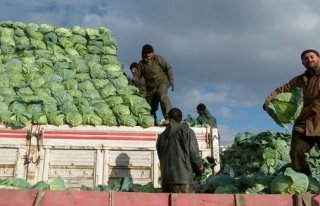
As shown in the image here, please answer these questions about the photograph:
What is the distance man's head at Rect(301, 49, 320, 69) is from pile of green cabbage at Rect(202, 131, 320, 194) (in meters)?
1.02

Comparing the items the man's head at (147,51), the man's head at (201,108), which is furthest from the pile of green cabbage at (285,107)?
the man's head at (201,108)

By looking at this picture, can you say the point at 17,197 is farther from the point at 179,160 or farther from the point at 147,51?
the point at 147,51

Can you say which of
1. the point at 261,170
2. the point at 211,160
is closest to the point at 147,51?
the point at 211,160

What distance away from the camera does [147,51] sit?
7.25 m

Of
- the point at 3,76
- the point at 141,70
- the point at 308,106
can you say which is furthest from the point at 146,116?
the point at 308,106

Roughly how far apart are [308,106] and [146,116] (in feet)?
9.42

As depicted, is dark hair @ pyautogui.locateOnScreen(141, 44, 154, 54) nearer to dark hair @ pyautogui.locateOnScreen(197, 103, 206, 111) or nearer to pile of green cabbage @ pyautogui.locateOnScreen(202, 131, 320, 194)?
pile of green cabbage @ pyautogui.locateOnScreen(202, 131, 320, 194)

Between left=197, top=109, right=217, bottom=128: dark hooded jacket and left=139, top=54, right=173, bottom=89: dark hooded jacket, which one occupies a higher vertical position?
left=139, top=54, right=173, bottom=89: dark hooded jacket

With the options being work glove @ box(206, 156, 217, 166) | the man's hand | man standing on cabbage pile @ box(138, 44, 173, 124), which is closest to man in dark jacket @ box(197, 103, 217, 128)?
man standing on cabbage pile @ box(138, 44, 173, 124)

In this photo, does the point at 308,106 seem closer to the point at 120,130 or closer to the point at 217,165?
the point at 217,165

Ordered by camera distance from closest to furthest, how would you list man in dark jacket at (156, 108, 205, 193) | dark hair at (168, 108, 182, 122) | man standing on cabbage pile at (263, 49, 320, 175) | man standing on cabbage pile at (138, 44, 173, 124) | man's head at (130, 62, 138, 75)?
man standing on cabbage pile at (263, 49, 320, 175), man in dark jacket at (156, 108, 205, 193), dark hair at (168, 108, 182, 122), man standing on cabbage pile at (138, 44, 173, 124), man's head at (130, 62, 138, 75)

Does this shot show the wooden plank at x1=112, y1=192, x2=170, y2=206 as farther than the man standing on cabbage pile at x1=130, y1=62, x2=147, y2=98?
No

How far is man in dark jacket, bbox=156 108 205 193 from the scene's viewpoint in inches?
168

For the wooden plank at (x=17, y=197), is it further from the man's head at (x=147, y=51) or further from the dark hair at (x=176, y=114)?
the man's head at (x=147, y=51)
